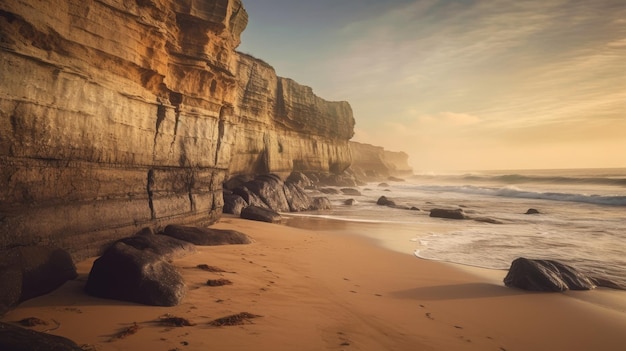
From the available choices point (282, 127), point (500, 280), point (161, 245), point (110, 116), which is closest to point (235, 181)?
point (282, 127)

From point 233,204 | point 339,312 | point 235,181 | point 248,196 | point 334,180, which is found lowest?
point 339,312

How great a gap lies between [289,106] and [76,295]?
26355 millimetres

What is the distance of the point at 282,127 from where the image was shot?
29422 millimetres

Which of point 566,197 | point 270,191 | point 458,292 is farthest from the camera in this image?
point 566,197

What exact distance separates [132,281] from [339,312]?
2663 mm

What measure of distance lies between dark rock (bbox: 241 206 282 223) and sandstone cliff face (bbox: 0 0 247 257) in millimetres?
2558

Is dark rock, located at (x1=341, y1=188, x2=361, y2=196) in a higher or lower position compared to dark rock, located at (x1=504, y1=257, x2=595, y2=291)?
higher

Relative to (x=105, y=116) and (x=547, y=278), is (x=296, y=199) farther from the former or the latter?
(x=547, y=278)

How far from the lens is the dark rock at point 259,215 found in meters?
12.5

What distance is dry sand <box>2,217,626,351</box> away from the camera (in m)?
3.50

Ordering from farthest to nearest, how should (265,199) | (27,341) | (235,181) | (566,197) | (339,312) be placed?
(566,197), (235,181), (265,199), (339,312), (27,341)

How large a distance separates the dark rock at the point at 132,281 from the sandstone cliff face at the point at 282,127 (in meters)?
13.0

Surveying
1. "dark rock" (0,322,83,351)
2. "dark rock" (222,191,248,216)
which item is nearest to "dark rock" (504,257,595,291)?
"dark rock" (0,322,83,351)

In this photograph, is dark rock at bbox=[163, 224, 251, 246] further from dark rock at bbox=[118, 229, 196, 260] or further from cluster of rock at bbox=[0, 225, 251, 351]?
cluster of rock at bbox=[0, 225, 251, 351]
